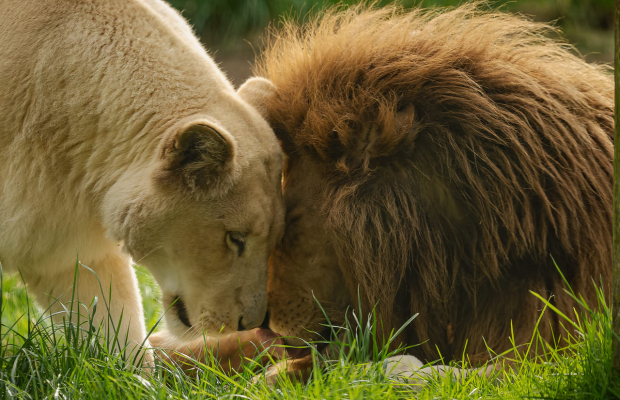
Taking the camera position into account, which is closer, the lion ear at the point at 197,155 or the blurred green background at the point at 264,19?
the lion ear at the point at 197,155

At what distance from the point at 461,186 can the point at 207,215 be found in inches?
37.5

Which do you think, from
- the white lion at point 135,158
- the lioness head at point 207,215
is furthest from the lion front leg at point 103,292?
the lioness head at point 207,215

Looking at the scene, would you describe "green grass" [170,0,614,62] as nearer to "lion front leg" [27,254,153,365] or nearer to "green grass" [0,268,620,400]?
"lion front leg" [27,254,153,365]

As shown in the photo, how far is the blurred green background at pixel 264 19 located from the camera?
7.82 m

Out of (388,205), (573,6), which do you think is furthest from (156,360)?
(573,6)

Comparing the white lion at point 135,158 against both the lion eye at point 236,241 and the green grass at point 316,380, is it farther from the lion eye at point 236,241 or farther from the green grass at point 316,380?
the green grass at point 316,380

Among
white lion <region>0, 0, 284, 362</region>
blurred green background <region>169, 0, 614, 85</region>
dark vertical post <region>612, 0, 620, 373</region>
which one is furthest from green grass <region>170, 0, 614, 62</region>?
dark vertical post <region>612, 0, 620, 373</region>

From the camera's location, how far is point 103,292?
9.75ft

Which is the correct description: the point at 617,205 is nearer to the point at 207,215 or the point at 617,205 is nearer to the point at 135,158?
the point at 207,215

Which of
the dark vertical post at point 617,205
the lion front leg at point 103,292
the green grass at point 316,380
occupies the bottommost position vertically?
the lion front leg at point 103,292

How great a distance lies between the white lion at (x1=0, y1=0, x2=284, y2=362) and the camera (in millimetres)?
2508

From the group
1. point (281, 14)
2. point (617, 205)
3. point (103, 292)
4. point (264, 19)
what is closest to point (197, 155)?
point (103, 292)

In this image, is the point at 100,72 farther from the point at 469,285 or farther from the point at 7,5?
the point at 469,285

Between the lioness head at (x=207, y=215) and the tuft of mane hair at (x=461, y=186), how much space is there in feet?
0.93
